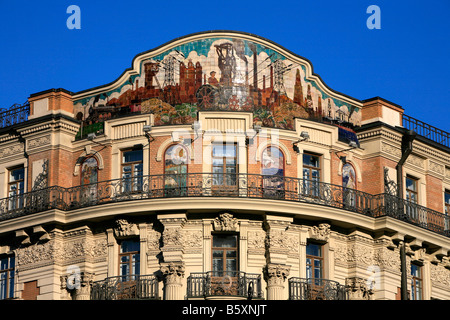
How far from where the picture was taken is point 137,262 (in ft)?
144

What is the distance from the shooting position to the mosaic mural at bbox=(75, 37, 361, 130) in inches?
1752

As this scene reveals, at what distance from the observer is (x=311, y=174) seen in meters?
45.3

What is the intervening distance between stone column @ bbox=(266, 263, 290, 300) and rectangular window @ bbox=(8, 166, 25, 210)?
357 inches

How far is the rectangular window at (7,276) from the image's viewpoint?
4519 centimetres

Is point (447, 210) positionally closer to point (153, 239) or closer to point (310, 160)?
point (310, 160)

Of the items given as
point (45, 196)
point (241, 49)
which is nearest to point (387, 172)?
point (241, 49)

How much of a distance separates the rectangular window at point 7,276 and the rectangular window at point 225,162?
24.8ft

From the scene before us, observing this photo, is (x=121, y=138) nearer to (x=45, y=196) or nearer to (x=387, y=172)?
(x=45, y=196)

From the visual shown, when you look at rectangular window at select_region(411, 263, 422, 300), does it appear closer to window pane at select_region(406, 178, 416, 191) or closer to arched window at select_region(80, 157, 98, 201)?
window pane at select_region(406, 178, 416, 191)

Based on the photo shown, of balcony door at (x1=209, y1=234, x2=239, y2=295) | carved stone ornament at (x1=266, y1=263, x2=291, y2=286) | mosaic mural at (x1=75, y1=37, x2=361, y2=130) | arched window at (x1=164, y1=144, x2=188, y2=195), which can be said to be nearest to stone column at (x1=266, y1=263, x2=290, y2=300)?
carved stone ornament at (x1=266, y1=263, x2=291, y2=286)

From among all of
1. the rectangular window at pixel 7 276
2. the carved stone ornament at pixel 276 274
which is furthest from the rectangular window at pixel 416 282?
the rectangular window at pixel 7 276

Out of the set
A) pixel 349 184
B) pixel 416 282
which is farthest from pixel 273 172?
pixel 416 282

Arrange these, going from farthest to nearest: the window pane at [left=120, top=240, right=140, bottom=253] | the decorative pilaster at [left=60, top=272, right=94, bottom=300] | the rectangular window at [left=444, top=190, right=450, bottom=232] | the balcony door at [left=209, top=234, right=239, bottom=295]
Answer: the rectangular window at [left=444, top=190, right=450, bottom=232] → the window pane at [left=120, top=240, right=140, bottom=253] → the decorative pilaster at [left=60, top=272, right=94, bottom=300] → the balcony door at [left=209, top=234, right=239, bottom=295]

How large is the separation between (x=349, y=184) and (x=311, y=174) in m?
1.48
